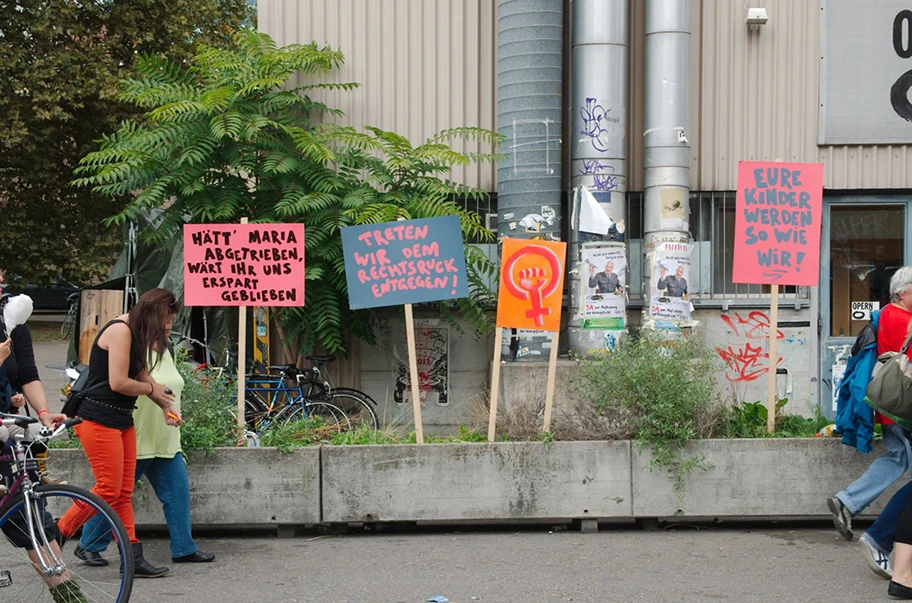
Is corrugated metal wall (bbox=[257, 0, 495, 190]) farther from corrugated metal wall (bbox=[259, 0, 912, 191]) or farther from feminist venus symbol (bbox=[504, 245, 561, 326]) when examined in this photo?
feminist venus symbol (bbox=[504, 245, 561, 326])

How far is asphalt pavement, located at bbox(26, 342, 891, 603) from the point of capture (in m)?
5.80

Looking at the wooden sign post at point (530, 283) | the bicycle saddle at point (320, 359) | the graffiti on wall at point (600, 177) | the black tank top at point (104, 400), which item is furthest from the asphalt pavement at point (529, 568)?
the graffiti on wall at point (600, 177)

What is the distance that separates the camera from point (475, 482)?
A: 7.29m

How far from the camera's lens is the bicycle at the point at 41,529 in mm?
5055

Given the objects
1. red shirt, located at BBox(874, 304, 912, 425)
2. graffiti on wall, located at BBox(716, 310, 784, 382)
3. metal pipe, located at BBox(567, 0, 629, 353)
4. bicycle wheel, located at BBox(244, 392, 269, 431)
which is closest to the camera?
red shirt, located at BBox(874, 304, 912, 425)

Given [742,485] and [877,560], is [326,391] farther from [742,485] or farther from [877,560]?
[877,560]

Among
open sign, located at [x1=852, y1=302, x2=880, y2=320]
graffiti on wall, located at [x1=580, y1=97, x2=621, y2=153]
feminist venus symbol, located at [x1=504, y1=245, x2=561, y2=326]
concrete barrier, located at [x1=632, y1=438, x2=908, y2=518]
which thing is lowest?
concrete barrier, located at [x1=632, y1=438, x2=908, y2=518]

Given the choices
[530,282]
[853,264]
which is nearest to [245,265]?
[530,282]

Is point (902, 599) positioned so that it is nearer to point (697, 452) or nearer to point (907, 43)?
point (697, 452)

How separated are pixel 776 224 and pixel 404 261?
116 inches

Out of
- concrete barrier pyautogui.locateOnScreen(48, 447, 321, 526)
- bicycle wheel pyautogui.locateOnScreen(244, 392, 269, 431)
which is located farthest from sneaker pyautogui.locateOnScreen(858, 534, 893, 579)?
bicycle wheel pyautogui.locateOnScreen(244, 392, 269, 431)

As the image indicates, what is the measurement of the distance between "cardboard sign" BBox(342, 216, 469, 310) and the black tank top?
2.13m

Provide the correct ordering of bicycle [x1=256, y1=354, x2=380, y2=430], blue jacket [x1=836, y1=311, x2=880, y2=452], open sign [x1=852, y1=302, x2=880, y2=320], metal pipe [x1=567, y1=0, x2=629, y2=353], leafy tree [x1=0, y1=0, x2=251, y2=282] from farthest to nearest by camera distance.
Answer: leafy tree [x1=0, y1=0, x2=251, y2=282], open sign [x1=852, y1=302, x2=880, y2=320], bicycle [x1=256, y1=354, x2=380, y2=430], metal pipe [x1=567, y1=0, x2=629, y2=353], blue jacket [x1=836, y1=311, x2=880, y2=452]

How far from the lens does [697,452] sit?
7293 millimetres
